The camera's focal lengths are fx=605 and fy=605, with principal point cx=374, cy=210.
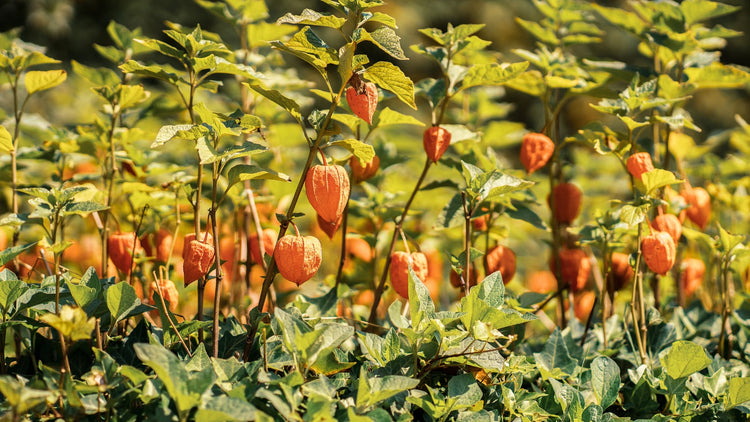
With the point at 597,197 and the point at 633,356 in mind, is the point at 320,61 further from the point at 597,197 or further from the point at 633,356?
the point at 597,197

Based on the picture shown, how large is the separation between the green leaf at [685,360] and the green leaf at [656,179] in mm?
230

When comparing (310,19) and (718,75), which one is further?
(718,75)

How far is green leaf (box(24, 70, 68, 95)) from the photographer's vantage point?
1.05 meters

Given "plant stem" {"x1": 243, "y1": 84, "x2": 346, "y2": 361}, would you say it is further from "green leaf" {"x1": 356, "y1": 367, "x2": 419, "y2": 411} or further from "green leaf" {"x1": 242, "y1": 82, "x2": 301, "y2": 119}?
"green leaf" {"x1": 356, "y1": 367, "x2": 419, "y2": 411}

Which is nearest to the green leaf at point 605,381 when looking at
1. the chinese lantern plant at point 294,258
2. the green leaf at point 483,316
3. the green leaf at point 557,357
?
the green leaf at point 557,357

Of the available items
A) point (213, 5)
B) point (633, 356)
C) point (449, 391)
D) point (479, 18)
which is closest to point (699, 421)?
point (633, 356)

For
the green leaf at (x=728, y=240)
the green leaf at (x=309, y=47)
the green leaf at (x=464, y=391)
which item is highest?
the green leaf at (x=309, y=47)

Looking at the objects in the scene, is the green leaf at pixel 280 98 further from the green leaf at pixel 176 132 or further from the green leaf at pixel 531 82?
the green leaf at pixel 531 82

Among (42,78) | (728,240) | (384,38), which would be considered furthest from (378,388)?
(42,78)

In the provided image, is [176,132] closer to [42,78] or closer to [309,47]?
[309,47]

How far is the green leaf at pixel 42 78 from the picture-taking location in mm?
1051

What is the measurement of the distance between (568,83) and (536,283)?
0.70 m

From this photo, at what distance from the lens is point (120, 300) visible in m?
0.77

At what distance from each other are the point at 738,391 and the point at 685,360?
0.25 ft
